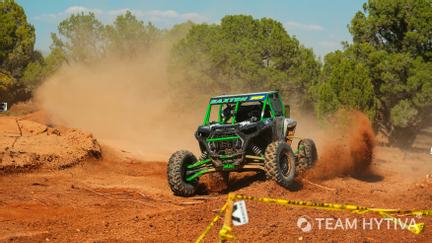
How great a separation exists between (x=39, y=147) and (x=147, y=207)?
6991 mm

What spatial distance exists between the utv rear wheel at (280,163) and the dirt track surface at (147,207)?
23 centimetres

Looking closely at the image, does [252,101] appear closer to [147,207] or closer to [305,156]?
[305,156]

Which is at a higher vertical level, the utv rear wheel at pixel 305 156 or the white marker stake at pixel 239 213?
the white marker stake at pixel 239 213

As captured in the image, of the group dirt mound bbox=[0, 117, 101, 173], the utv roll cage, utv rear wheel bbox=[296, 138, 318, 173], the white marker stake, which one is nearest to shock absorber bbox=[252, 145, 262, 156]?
the utv roll cage

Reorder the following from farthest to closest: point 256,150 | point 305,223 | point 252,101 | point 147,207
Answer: point 252,101
point 256,150
point 147,207
point 305,223

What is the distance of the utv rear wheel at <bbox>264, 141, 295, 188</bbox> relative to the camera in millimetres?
10484

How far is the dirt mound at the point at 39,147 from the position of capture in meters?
14.1

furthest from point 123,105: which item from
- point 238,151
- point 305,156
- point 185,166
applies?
point 238,151

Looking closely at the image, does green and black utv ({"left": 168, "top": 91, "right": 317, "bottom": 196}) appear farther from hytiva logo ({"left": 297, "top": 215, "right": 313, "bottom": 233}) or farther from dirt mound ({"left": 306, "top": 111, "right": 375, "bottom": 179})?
dirt mound ({"left": 306, "top": 111, "right": 375, "bottom": 179})

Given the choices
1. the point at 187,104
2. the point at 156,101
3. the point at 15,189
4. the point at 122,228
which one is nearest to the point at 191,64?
the point at 187,104

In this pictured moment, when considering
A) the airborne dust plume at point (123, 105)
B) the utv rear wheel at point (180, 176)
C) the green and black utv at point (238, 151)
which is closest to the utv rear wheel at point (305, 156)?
the green and black utv at point (238, 151)

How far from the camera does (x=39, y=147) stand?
15641mm

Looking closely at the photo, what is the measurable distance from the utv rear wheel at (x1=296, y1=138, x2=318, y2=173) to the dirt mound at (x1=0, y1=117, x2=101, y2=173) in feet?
21.7

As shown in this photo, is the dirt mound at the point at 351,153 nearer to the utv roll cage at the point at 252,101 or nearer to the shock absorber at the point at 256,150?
the utv roll cage at the point at 252,101
